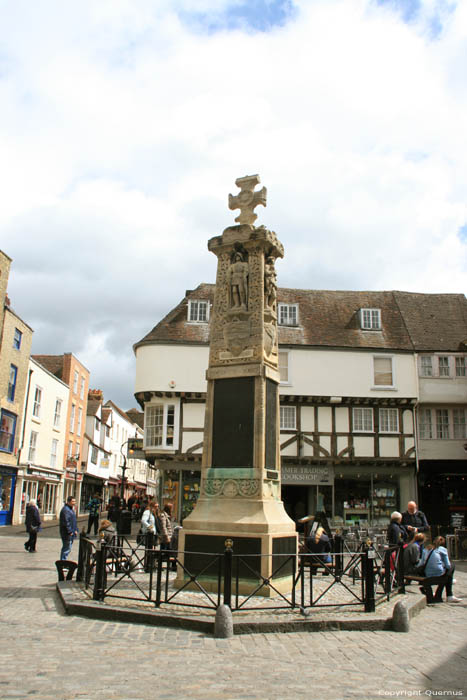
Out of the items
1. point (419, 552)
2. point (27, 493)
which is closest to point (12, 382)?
point (27, 493)

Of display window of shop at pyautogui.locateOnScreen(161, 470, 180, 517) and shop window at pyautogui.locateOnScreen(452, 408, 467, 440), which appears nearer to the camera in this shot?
display window of shop at pyautogui.locateOnScreen(161, 470, 180, 517)

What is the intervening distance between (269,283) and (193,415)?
1661 centimetres

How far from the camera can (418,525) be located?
43.5 ft

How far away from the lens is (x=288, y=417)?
1082 inches

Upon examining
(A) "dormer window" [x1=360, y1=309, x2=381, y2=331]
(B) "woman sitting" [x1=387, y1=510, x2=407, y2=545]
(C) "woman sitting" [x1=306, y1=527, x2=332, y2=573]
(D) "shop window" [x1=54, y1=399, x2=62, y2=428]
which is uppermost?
(A) "dormer window" [x1=360, y1=309, x2=381, y2=331]

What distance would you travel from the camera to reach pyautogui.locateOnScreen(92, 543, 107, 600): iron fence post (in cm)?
873

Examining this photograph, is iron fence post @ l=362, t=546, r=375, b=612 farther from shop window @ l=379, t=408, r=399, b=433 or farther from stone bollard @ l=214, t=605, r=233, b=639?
shop window @ l=379, t=408, r=399, b=433

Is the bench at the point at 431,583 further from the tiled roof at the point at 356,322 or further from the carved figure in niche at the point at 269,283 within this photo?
the tiled roof at the point at 356,322

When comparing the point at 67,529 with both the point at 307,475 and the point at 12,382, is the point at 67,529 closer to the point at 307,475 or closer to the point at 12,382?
the point at 307,475

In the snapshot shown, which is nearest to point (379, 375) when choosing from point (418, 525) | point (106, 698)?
point (418, 525)

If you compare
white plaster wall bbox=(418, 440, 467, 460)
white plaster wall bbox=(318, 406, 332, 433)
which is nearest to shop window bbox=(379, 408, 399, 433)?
white plaster wall bbox=(418, 440, 467, 460)

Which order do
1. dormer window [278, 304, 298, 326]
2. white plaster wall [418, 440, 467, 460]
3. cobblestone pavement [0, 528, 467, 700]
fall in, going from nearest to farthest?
cobblestone pavement [0, 528, 467, 700] → white plaster wall [418, 440, 467, 460] → dormer window [278, 304, 298, 326]

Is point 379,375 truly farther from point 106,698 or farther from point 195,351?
point 106,698

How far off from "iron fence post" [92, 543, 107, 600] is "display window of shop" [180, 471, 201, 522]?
59.9ft
